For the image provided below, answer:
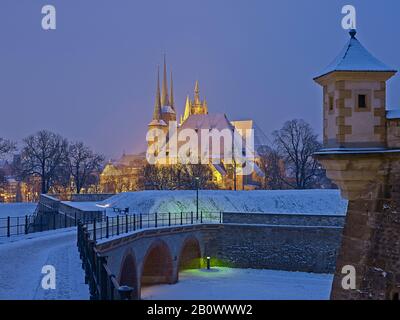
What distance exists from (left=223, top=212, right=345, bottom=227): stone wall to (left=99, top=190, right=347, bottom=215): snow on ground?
21.9 feet

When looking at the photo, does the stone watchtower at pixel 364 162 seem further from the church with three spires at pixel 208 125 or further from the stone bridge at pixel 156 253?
the church with three spires at pixel 208 125

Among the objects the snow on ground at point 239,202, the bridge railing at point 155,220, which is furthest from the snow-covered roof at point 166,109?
the bridge railing at point 155,220

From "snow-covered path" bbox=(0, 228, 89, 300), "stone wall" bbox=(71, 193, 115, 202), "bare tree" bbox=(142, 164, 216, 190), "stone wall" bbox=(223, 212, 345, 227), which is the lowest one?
"stone wall" bbox=(223, 212, 345, 227)

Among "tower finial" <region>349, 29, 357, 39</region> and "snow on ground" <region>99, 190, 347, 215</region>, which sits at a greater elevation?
"tower finial" <region>349, 29, 357, 39</region>

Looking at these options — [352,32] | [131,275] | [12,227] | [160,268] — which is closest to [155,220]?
[160,268]

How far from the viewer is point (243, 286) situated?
105 feet

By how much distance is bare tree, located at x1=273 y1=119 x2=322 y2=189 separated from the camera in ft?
199

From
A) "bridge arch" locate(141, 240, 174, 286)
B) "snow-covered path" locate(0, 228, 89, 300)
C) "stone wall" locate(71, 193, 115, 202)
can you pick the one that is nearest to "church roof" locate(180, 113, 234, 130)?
"stone wall" locate(71, 193, 115, 202)

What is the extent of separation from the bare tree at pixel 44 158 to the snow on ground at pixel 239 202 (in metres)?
17.5

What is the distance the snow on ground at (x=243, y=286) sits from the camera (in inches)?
1155

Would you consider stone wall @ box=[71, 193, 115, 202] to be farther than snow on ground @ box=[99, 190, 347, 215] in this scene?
Yes

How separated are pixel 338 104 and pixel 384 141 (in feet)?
4.80

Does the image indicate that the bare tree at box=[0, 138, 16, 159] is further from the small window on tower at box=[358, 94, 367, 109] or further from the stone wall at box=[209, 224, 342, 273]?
the small window on tower at box=[358, 94, 367, 109]
